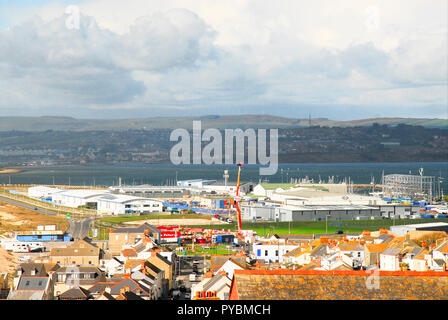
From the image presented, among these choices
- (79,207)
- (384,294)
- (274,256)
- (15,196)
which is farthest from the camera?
(15,196)

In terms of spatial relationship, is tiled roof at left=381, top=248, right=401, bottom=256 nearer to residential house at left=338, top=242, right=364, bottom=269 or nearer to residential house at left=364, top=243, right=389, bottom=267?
residential house at left=364, top=243, right=389, bottom=267

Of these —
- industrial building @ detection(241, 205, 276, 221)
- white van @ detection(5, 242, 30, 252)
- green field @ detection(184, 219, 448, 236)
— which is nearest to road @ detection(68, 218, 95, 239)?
white van @ detection(5, 242, 30, 252)

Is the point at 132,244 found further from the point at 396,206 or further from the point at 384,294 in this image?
the point at 396,206

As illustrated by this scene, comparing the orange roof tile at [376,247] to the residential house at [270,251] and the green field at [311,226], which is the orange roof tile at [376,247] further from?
the green field at [311,226]

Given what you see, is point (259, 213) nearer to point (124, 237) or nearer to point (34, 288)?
point (124, 237)

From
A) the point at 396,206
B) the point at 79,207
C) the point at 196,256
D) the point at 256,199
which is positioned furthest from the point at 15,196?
the point at 196,256

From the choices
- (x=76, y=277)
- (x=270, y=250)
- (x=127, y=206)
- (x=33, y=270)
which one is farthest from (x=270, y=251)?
(x=127, y=206)

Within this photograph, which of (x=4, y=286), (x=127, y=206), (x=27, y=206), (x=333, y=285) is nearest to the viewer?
(x=333, y=285)
